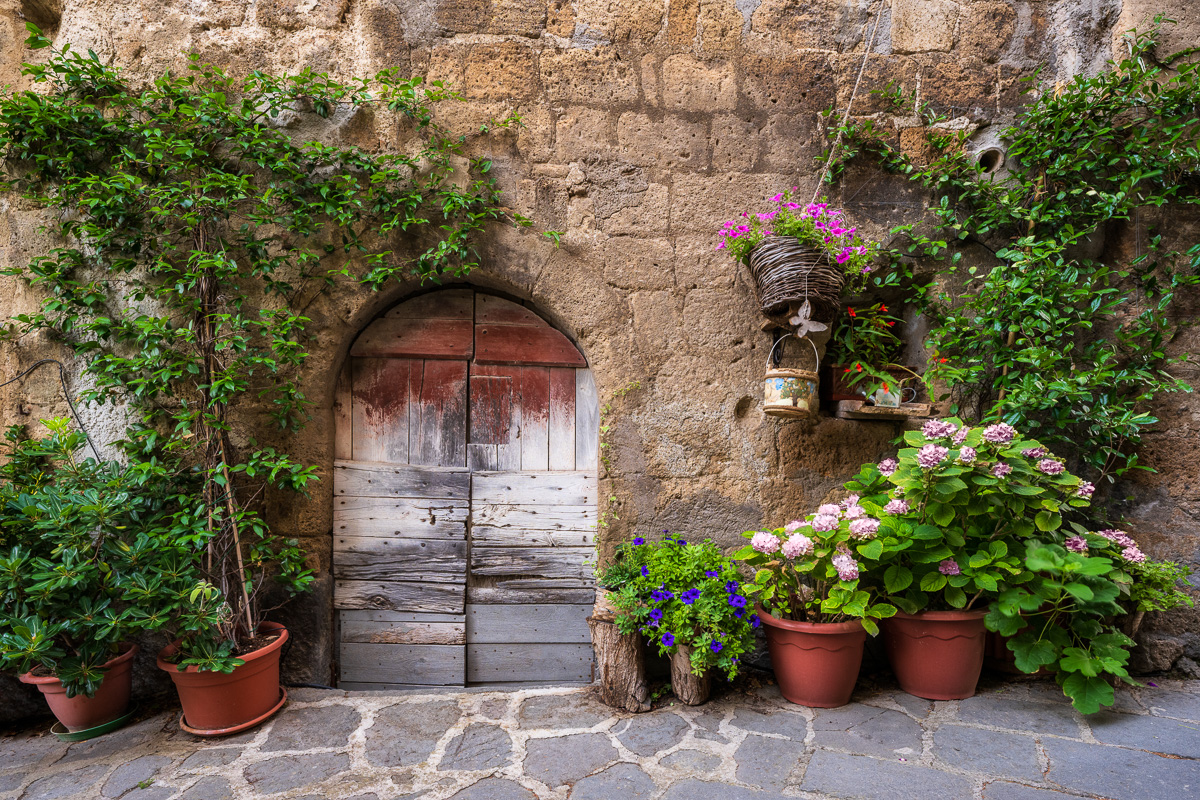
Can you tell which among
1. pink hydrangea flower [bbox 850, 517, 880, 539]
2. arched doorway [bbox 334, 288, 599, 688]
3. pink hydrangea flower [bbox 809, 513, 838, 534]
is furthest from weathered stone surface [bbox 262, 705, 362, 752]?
pink hydrangea flower [bbox 850, 517, 880, 539]

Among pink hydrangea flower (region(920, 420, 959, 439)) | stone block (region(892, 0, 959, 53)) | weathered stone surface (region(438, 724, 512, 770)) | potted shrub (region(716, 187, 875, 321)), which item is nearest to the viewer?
weathered stone surface (region(438, 724, 512, 770))

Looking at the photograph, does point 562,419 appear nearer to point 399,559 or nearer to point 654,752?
point 399,559

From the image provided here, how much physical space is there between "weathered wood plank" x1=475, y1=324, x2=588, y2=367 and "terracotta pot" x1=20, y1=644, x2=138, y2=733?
1.85 meters

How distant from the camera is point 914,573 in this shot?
216cm

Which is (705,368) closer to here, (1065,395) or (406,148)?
(1065,395)

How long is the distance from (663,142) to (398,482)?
202 cm

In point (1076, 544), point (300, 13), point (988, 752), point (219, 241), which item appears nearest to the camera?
point (988, 752)

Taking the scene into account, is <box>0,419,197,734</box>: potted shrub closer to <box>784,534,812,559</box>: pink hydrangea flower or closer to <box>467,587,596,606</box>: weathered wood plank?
<box>467,587,596,606</box>: weathered wood plank

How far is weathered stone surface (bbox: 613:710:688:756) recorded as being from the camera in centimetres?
196

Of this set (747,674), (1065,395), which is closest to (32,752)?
(747,674)

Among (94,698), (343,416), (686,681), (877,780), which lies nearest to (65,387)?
(343,416)

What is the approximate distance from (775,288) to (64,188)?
2819 mm

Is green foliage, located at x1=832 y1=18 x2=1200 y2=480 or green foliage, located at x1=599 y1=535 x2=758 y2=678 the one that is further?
green foliage, located at x1=832 y1=18 x2=1200 y2=480

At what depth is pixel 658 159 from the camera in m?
2.52
